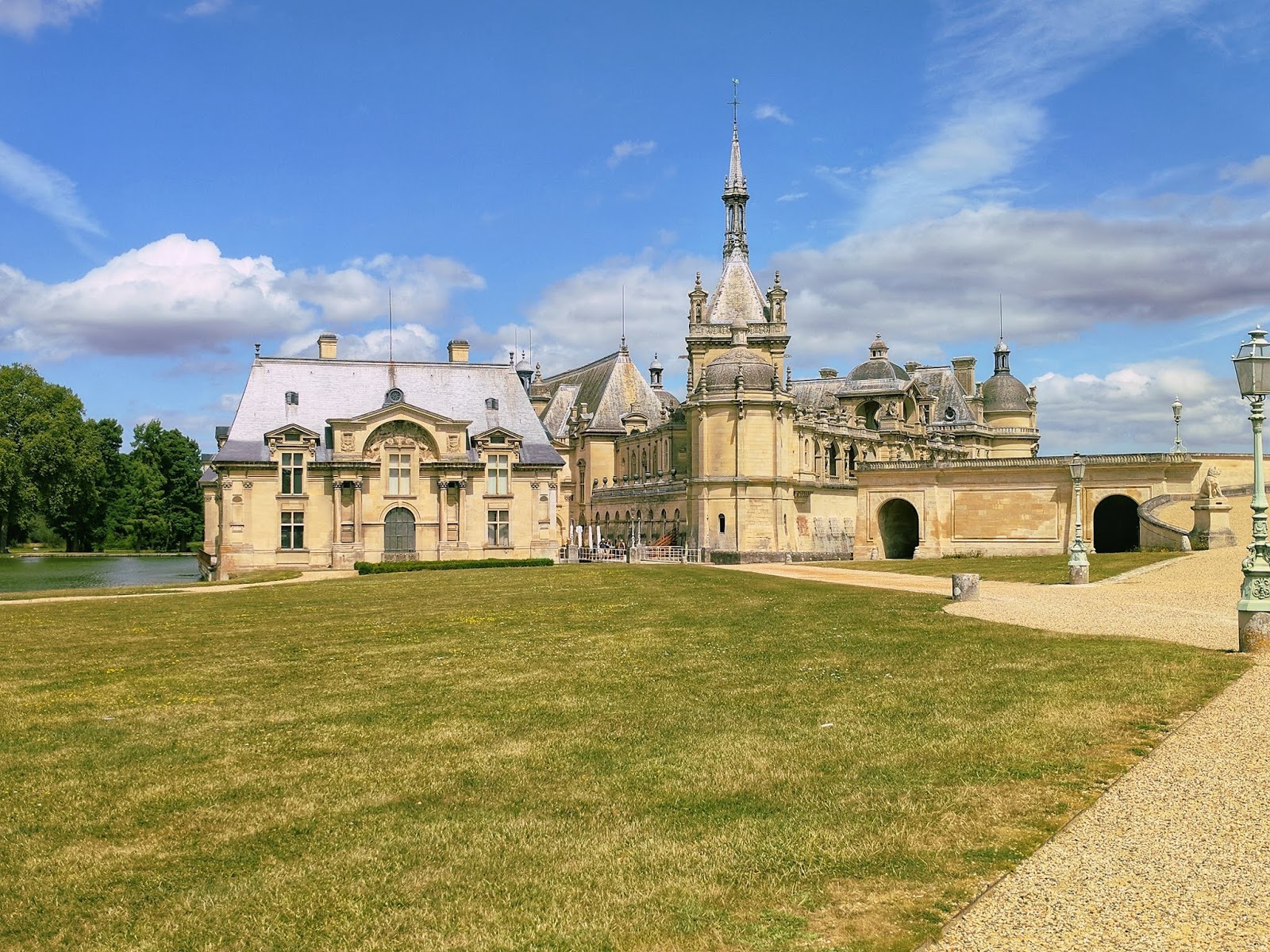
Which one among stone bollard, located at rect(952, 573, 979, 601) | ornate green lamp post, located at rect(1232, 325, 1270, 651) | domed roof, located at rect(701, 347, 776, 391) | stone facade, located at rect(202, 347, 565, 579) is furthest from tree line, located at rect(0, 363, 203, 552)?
ornate green lamp post, located at rect(1232, 325, 1270, 651)

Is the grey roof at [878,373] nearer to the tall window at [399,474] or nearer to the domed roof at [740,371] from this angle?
the domed roof at [740,371]

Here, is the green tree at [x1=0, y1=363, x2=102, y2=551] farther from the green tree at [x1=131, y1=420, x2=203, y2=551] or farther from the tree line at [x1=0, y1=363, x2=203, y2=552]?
the green tree at [x1=131, y1=420, x2=203, y2=551]

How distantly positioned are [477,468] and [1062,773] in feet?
156

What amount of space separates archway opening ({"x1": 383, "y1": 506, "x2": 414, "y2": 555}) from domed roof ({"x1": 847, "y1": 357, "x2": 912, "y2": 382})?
41.0 meters

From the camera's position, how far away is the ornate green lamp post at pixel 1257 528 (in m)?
16.0

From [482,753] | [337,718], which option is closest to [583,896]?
[482,753]

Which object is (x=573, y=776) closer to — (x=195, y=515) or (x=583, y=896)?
(x=583, y=896)

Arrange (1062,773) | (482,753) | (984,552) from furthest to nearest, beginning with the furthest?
(984,552) → (482,753) → (1062,773)

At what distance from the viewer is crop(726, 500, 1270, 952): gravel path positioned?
6281 millimetres

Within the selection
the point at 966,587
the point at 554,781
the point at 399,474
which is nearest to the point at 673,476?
the point at 399,474

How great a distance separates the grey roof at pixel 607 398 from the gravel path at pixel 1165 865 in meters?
67.3

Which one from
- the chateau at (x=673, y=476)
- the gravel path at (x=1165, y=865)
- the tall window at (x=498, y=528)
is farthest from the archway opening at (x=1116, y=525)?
the gravel path at (x=1165, y=865)

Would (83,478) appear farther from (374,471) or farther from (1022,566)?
(1022,566)

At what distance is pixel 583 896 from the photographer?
6.99 meters
